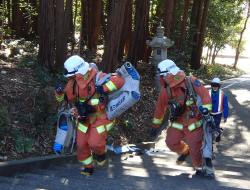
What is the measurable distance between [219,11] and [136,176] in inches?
924

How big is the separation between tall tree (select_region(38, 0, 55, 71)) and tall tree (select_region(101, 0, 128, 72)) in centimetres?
127

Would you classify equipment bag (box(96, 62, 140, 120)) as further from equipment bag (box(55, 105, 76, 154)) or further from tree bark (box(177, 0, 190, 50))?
tree bark (box(177, 0, 190, 50))

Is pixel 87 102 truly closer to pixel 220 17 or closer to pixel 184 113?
pixel 184 113

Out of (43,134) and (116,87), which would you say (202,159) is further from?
(43,134)

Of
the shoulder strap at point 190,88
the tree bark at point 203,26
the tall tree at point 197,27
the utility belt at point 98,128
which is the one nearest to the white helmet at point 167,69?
the shoulder strap at point 190,88

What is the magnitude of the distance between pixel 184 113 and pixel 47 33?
4.48 metres

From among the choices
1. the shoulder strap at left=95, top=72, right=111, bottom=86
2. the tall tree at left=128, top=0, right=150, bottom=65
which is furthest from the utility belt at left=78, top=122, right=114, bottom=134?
the tall tree at left=128, top=0, right=150, bottom=65

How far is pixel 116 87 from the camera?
6355 mm

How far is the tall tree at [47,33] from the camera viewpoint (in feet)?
33.0

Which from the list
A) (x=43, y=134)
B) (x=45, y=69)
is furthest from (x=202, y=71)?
(x=43, y=134)

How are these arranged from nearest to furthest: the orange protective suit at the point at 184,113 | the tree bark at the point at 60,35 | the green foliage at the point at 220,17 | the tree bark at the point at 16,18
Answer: the orange protective suit at the point at 184,113 < the tree bark at the point at 60,35 < the tree bark at the point at 16,18 < the green foliage at the point at 220,17

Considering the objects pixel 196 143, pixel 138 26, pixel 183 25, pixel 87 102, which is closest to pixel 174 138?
pixel 196 143

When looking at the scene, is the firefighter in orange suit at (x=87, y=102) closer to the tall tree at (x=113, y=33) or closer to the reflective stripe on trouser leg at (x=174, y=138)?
the reflective stripe on trouser leg at (x=174, y=138)

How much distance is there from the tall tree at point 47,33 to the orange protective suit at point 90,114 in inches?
153
